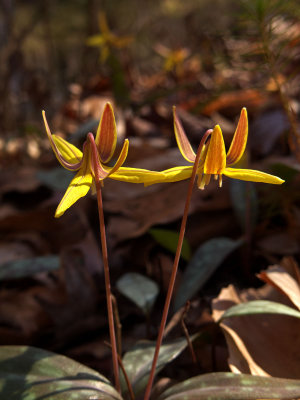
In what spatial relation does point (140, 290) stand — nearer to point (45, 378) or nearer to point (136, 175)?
point (45, 378)

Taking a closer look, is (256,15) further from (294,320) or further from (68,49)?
(68,49)

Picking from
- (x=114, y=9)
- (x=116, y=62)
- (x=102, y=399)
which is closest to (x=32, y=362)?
(x=102, y=399)

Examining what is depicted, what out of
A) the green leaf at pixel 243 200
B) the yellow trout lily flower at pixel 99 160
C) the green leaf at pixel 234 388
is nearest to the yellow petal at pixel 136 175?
the yellow trout lily flower at pixel 99 160

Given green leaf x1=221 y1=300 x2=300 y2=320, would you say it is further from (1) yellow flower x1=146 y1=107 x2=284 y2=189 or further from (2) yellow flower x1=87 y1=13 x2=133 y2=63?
(2) yellow flower x1=87 y1=13 x2=133 y2=63

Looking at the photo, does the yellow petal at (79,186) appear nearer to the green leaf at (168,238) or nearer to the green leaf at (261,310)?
the green leaf at (261,310)

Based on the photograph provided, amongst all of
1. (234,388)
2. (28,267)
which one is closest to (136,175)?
(234,388)

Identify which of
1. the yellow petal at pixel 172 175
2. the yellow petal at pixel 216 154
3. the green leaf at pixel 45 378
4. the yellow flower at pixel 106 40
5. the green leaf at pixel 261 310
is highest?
the yellow flower at pixel 106 40
